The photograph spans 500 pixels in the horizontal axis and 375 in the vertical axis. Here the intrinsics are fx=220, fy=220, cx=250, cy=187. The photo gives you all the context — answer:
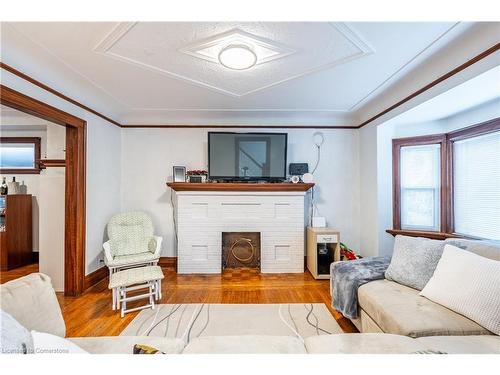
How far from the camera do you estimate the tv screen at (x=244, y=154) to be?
3469mm

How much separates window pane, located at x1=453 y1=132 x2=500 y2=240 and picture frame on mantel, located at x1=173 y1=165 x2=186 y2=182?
374 cm

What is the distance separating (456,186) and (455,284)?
193 cm

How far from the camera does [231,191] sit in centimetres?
342

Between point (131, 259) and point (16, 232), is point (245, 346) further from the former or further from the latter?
point (16, 232)

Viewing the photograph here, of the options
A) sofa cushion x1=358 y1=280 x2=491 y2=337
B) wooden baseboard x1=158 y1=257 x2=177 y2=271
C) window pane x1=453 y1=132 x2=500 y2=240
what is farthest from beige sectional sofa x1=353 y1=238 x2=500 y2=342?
wooden baseboard x1=158 y1=257 x2=177 y2=271

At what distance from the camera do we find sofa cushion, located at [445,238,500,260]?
1.50m

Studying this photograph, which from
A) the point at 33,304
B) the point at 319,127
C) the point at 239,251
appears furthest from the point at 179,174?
the point at 33,304

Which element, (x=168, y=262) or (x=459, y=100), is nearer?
(x=459, y=100)

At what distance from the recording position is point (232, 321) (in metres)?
2.13

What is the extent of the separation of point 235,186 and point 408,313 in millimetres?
2439

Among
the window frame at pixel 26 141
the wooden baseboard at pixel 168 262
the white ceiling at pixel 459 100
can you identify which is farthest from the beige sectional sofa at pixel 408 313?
the window frame at pixel 26 141
